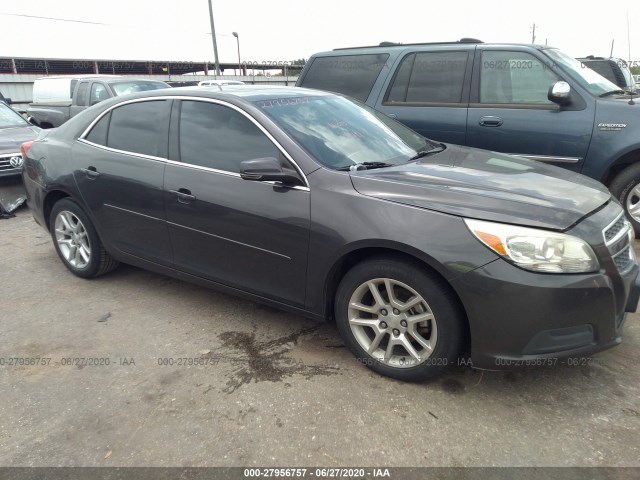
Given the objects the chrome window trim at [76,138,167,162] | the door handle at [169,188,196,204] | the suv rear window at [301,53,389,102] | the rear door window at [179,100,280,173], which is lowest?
the door handle at [169,188,196,204]

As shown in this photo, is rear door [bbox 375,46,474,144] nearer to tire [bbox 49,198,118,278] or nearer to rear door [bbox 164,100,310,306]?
rear door [bbox 164,100,310,306]

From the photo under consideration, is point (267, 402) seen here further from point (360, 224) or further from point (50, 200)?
point (50, 200)

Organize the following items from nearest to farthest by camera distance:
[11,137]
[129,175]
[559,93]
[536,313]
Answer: [536,313] → [129,175] → [559,93] → [11,137]

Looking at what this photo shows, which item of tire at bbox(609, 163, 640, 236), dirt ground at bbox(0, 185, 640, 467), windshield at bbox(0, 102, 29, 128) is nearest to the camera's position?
dirt ground at bbox(0, 185, 640, 467)

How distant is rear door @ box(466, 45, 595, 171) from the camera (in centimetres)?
462

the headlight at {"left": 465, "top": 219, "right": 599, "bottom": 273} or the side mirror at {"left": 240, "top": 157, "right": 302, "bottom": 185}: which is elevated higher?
the side mirror at {"left": 240, "top": 157, "right": 302, "bottom": 185}

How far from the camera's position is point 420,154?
3.37m

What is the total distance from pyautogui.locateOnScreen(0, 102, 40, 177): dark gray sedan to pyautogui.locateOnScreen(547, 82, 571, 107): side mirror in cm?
626

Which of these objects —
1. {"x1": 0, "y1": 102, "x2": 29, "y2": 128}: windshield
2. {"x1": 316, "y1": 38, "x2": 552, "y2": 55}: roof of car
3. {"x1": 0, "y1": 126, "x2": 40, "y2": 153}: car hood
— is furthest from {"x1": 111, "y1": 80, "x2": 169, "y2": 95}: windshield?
{"x1": 316, "y1": 38, "x2": 552, "y2": 55}: roof of car

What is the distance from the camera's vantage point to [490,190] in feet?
8.35

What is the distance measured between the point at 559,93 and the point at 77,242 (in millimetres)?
4470

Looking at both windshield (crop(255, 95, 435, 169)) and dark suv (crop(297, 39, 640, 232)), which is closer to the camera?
windshield (crop(255, 95, 435, 169))

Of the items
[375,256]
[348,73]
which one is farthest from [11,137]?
[375,256]

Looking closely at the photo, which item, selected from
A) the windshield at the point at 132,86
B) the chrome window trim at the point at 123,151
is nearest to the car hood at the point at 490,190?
the chrome window trim at the point at 123,151
